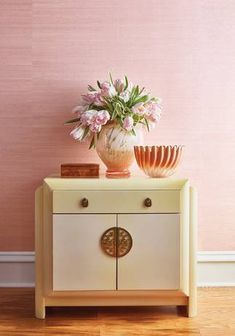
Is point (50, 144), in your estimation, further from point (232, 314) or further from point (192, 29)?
point (232, 314)

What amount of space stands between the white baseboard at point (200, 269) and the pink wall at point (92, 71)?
0.07m

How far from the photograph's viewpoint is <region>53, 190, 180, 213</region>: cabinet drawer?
241 centimetres

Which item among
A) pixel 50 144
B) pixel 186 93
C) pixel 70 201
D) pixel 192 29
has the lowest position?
pixel 70 201

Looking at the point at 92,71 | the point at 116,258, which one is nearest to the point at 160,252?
the point at 116,258

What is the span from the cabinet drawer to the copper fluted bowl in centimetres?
12

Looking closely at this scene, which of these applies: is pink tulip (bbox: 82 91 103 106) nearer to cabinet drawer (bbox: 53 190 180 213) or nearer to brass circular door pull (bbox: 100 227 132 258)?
cabinet drawer (bbox: 53 190 180 213)

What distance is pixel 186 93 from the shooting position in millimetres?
2916

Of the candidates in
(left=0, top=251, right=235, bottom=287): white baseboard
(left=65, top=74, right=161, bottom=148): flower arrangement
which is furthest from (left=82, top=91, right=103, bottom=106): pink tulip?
(left=0, top=251, right=235, bottom=287): white baseboard

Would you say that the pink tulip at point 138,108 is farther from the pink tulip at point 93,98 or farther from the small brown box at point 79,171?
the small brown box at point 79,171

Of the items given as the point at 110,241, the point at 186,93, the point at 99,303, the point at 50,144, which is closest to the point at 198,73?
the point at 186,93

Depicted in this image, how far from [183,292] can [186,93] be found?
1024 millimetres

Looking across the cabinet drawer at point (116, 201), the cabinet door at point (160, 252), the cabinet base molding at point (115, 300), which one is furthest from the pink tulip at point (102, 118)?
the cabinet base molding at point (115, 300)

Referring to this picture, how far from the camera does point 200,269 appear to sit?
9.71ft

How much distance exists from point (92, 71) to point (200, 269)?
1142mm
